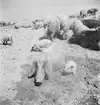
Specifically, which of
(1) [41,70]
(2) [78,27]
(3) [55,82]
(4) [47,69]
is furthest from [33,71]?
(2) [78,27]

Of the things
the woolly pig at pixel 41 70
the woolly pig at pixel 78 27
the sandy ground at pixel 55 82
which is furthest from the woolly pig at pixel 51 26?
the woolly pig at pixel 41 70

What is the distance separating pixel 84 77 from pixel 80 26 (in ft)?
9.00

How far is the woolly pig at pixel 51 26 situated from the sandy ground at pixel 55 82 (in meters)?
1.06

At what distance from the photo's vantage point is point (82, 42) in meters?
7.45

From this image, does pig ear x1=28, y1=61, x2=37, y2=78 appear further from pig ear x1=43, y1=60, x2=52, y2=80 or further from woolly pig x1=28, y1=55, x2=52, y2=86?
pig ear x1=43, y1=60, x2=52, y2=80

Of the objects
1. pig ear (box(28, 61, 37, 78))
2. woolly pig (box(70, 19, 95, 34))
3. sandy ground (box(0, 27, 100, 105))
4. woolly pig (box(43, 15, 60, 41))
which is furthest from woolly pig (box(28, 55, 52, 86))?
woolly pig (box(43, 15, 60, 41))

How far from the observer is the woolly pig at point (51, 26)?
777 cm

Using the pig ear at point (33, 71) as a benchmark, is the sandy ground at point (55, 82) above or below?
below

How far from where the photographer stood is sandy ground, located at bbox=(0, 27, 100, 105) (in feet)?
14.7

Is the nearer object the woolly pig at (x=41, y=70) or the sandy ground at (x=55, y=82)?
the sandy ground at (x=55, y=82)

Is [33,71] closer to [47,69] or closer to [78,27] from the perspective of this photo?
[47,69]

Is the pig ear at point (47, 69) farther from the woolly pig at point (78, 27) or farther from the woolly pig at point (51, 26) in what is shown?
the woolly pig at point (51, 26)

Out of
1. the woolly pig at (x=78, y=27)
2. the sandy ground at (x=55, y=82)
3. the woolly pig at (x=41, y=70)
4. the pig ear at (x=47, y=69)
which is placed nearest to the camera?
the sandy ground at (x=55, y=82)

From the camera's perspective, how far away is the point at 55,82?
5043mm
